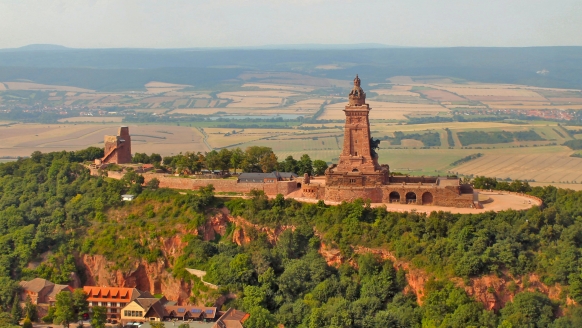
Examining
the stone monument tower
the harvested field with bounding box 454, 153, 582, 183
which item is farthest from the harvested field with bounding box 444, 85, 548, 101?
the stone monument tower

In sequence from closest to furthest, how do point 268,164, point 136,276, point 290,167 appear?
point 136,276 < point 268,164 < point 290,167

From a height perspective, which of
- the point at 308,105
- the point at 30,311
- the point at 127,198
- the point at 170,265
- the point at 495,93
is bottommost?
the point at 308,105

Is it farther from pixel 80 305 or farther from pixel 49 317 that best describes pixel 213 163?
pixel 49 317

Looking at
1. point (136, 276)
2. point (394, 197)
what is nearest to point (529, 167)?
point (394, 197)

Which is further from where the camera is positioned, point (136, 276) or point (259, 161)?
point (259, 161)

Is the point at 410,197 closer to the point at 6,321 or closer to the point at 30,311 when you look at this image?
the point at 30,311

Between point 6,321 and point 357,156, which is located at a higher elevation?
point 357,156

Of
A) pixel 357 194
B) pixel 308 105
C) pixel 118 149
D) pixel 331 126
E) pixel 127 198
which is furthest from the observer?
pixel 308 105
